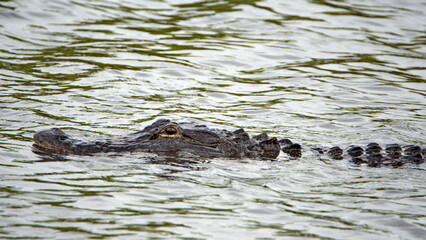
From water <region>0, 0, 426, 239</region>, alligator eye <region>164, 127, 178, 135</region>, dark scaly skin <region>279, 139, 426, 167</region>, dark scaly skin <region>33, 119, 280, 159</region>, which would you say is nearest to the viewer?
water <region>0, 0, 426, 239</region>

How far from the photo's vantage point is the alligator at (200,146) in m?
7.55

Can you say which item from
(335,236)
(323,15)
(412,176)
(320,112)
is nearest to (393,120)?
(320,112)

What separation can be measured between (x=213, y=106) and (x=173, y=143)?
10.3 feet

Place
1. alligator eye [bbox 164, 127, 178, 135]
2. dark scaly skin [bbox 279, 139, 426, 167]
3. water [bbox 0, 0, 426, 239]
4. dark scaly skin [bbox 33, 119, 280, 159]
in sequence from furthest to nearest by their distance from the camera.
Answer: dark scaly skin [bbox 279, 139, 426, 167]
alligator eye [bbox 164, 127, 178, 135]
dark scaly skin [bbox 33, 119, 280, 159]
water [bbox 0, 0, 426, 239]

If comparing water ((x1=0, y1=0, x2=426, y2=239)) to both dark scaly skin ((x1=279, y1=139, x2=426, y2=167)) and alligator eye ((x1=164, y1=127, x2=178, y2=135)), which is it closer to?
dark scaly skin ((x1=279, y1=139, x2=426, y2=167))

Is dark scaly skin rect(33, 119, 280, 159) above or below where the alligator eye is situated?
below

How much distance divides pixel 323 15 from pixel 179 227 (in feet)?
39.9

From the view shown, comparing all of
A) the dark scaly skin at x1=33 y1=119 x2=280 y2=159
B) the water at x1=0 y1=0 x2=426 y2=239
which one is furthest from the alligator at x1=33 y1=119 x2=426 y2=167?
the water at x1=0 y1=0 x2=426 y2=239

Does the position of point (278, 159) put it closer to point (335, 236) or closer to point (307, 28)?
point (335, 236)

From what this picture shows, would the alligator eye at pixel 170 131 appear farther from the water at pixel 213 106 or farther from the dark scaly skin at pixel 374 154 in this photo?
the dark scaly skin at pixel 374 154

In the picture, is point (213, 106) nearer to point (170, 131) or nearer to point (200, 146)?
point (200, 146)

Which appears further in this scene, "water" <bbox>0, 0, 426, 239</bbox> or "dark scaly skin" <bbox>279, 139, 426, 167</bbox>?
"dark scaly skin" <bbox>279, 139, 426, 167</bbox>

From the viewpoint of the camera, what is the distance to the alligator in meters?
7.55

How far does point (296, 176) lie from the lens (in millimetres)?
7352
